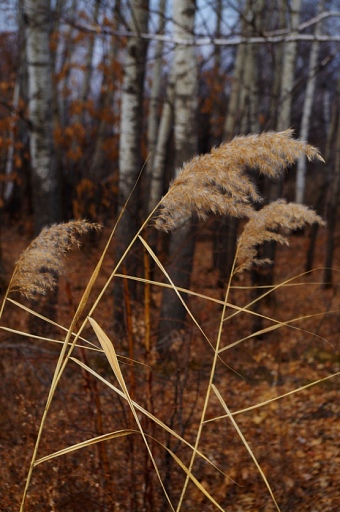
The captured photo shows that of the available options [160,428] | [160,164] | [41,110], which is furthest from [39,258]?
[160,164]

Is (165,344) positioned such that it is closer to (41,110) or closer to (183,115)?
(183,115)

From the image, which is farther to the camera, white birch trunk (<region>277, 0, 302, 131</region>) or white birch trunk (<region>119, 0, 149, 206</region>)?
white birch trunk (<region>277, 0, 302, 131</region>)

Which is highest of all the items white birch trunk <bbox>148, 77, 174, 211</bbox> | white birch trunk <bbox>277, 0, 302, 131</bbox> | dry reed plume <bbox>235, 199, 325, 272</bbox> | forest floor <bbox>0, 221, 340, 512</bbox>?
white birch trunk <bbox>277, 0, 302, 131</bbox>

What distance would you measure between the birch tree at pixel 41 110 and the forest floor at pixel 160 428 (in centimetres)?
141

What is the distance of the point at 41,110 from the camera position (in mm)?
6488

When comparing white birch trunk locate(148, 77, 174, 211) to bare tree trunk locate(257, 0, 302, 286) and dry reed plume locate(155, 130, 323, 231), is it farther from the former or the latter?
dry reed plume locate(155, 130, 323, 231)

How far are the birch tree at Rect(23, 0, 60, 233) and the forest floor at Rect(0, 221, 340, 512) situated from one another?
4.61 feet

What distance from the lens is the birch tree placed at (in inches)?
252

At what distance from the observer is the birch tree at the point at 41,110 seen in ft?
21.0

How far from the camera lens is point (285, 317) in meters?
8.50

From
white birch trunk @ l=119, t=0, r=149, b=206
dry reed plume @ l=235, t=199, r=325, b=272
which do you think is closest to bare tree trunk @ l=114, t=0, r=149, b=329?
white birch trunk @ l=119, t=0, r=149, b=206

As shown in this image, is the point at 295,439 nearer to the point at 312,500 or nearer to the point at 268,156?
the point at 312,500

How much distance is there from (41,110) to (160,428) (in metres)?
4.16

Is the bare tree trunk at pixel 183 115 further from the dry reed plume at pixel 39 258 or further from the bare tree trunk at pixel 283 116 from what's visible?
the dry reed plume at pixel 39 258
